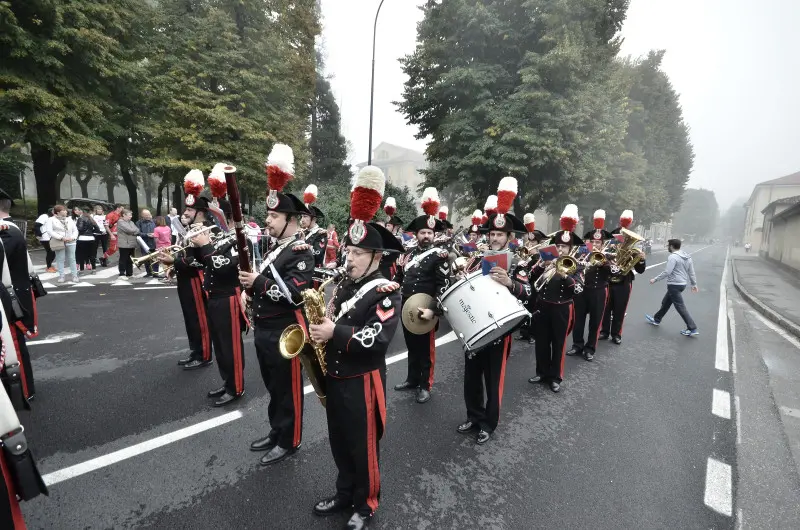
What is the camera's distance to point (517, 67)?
18.6 metres

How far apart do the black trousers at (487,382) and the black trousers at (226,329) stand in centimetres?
271

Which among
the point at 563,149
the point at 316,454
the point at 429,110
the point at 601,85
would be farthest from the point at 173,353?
the point at 601,85

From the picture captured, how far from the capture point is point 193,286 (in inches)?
226

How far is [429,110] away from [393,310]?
65.8 ft

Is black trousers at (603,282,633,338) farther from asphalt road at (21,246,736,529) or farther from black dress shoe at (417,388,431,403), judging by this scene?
black dress shoe at (417,388,431,403)

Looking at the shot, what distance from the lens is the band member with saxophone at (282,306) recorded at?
12.2 ft

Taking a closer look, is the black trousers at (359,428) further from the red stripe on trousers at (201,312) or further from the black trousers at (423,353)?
the red stripe on trousers at (201,312)

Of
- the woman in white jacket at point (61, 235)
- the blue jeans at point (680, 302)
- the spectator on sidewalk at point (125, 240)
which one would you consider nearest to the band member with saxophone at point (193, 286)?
the woman in white jacket at point (61, 235)

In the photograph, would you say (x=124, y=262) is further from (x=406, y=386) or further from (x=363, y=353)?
(x=363, y=353)

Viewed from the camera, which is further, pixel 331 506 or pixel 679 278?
pixel 679 278

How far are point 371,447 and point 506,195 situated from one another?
118 inches

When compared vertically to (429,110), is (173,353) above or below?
below

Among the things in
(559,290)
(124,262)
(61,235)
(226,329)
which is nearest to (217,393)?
(226,329)

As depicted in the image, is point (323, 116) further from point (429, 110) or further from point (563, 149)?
point (563, 149)
